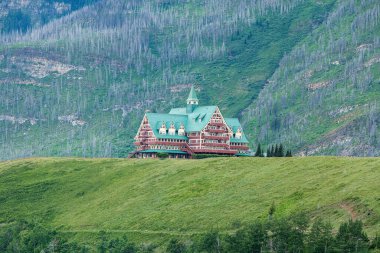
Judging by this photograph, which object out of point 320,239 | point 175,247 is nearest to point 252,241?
point 320,239

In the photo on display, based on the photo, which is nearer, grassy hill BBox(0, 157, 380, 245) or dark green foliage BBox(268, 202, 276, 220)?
grassy hill BBox(0, 157, 380, 245)

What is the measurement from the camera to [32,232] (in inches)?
7264

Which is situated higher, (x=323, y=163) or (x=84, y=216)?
(x=323, y=163)

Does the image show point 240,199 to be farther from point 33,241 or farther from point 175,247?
point 33,241

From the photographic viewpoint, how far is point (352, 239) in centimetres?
12562

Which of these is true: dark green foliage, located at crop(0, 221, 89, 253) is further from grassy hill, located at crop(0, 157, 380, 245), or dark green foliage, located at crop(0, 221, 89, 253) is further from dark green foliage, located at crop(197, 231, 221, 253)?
dark green foliage, located at crop(197, 231, 221, 253)

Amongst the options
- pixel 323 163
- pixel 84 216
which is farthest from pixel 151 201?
pixel 323 163

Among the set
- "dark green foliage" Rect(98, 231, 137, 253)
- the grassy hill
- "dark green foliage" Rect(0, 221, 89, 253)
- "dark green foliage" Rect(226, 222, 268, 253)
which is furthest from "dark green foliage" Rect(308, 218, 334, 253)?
"dark green foliage" Rect(0, 221, 89, 253)

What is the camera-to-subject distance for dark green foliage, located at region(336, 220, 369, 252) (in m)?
125

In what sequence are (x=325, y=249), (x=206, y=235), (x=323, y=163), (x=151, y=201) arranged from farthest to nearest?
(x=151, y=201)
(x=323, y=163)
(x=206, y=235)
(x=325, y=249)

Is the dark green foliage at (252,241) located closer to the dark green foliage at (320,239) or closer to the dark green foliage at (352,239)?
the dark green foliage at (320,239)

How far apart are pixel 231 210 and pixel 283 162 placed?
23.2 metres

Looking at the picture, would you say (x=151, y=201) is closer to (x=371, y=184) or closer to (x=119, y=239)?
(x=119, y=239)

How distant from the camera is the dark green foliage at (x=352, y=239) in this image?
125m
